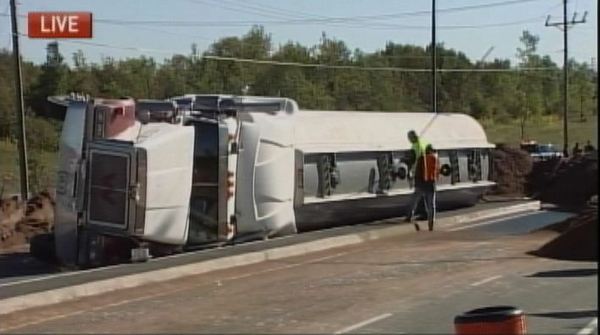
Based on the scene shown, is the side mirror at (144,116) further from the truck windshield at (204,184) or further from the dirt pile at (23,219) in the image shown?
the dirt pile at (23,219)

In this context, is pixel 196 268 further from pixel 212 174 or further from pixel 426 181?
pixel 426 181

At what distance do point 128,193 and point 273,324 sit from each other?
6.99 metres

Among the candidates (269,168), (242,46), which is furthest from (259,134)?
(242,46)

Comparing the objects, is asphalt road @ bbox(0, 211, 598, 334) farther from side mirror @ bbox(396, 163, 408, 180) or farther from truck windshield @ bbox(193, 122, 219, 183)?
side mirror @ bbox(396, 163, 408, 180)

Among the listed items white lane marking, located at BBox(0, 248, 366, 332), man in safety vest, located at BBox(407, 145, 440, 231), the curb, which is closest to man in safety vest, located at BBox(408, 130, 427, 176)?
man in safety vest, located at BBox(407, 145, 440, 231)

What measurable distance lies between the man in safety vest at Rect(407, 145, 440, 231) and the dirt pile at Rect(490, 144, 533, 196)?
1206 cm

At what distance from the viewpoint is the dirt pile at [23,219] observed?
26386mm

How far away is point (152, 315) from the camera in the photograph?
13.4 metres

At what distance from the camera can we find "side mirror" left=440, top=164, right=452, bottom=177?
1160 inches

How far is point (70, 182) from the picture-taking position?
765 inches

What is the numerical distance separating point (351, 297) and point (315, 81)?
226ft

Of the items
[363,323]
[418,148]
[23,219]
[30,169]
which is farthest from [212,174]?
[30,169]

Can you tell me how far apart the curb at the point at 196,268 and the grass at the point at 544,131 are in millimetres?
61152

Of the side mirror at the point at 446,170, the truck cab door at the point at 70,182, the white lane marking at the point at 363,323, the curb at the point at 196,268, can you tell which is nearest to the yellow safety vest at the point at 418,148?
the curb at the point at 196,268
